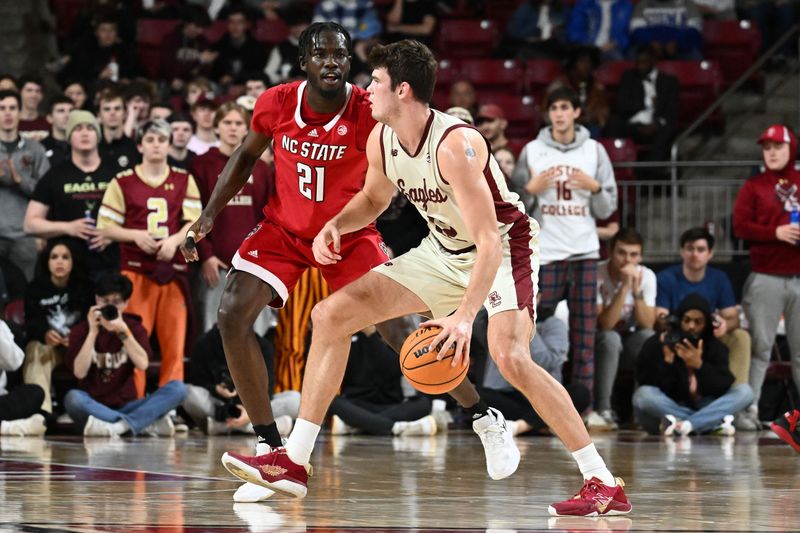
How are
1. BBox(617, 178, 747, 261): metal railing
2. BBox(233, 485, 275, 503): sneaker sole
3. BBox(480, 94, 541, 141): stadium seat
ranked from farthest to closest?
BBox(480, 94, 541, 141): stadium seat < BBox(617, 178, 747, 261): metal railing < BBox(233, 485, 275, 503): sneaker sole

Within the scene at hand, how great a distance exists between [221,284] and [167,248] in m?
0.56

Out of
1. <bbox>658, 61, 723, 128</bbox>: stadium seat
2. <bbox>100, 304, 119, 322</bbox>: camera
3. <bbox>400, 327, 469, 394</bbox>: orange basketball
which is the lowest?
<bbox>400, 327, 469, 394</bbox>: orange basketball

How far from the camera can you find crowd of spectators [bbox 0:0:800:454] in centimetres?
986

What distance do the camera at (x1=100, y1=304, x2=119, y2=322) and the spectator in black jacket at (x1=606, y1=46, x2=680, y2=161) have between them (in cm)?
614

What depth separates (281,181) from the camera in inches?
264

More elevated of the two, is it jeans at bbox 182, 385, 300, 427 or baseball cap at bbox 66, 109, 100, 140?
baseball cap at bbox 66, 109, 100, 140

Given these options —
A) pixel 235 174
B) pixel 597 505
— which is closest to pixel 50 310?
pixel 235 174

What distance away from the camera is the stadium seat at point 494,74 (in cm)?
1527

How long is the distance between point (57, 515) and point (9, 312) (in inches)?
218

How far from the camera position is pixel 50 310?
33.5ft

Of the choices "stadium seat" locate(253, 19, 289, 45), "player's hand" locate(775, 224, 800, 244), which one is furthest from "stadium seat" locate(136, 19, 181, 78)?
"player's hand" locate(775, 224, 800, 244)

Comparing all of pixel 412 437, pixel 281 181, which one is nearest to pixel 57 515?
pixel 281 181

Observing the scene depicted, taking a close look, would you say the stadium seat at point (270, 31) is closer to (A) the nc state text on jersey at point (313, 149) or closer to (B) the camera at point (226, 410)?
(B) the camera at point (226, 410)

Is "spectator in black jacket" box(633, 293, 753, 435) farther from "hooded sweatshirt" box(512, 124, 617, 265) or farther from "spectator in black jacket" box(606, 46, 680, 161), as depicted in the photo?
"spectator in black jacket" box(606, 46, 680, 161)
